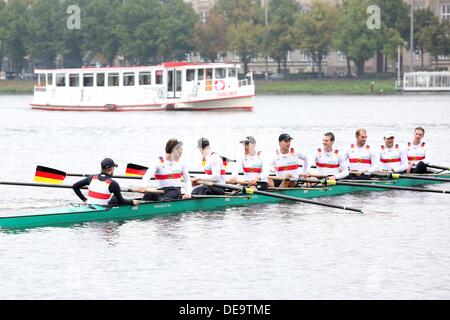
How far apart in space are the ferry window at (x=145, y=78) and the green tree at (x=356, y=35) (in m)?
41.8

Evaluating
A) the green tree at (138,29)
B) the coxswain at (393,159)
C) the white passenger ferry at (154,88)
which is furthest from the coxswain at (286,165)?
the green tree at (138,29)

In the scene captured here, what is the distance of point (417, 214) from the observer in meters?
31.7

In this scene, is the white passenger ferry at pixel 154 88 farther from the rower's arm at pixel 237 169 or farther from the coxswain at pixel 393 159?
the rower's arm at pixel 237 169

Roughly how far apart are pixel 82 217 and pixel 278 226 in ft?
16.1

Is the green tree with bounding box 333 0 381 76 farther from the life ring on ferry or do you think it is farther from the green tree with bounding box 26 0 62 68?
the life ring on ferry

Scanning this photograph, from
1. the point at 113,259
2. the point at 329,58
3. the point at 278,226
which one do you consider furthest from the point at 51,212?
the point at 329,58

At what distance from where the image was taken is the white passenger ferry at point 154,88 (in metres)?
86.1

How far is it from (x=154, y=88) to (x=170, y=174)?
2312 inches

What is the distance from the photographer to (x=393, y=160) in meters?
36.3

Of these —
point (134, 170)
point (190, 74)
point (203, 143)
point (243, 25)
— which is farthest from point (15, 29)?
point (203, 143)

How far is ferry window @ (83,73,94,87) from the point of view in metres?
89.8

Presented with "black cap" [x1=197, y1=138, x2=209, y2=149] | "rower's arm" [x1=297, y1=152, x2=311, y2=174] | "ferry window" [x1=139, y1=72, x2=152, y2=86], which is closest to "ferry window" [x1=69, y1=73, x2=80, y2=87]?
Answer: "ferry window" [x1=139, y1=72, x2=152, y2=86]

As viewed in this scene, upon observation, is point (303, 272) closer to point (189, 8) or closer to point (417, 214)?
point (417, 214)

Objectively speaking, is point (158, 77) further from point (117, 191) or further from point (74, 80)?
point (117, 191)
